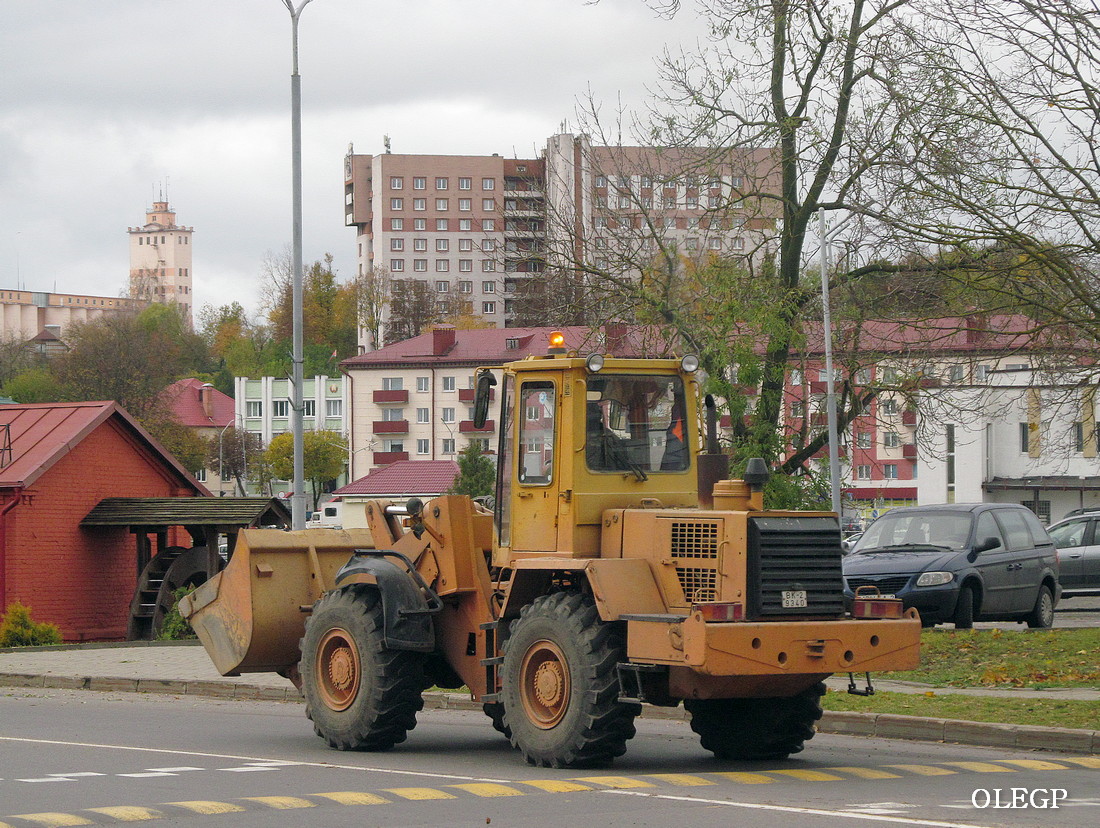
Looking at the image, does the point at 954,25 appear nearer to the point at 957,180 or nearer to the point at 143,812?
the point at 957,180

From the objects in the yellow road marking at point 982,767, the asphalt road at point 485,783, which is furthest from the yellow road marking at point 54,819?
the yellow road marking at point 982,767

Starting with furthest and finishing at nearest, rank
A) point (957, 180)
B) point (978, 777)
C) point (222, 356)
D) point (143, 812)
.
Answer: point (222, 356)
point (957, 180)
point (978, 777)
point (143, 812)

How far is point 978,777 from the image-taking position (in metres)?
10.2

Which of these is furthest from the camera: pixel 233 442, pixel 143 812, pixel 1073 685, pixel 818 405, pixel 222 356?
pixel 222 356

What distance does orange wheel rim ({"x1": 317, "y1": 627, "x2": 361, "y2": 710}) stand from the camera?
11.9m

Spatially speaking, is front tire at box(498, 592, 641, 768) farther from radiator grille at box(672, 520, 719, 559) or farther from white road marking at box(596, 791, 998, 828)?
white road marking at box(596, 791, 998, 828)

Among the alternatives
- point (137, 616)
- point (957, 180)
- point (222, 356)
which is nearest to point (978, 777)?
point (957, 180)

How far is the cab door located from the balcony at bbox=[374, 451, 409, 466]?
8924 centimetres

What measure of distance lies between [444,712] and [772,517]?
20.5ft

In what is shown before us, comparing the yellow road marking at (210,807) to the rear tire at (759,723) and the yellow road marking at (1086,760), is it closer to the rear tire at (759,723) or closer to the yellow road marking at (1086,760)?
the rear tire at (759,723)

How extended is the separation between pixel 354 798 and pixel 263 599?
3.95 metres

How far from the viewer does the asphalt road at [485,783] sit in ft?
27.9

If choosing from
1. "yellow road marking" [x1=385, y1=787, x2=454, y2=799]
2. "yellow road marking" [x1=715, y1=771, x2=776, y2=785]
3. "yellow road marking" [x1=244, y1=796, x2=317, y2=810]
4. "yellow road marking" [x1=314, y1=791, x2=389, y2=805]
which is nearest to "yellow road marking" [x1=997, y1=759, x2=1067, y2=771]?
"yellow road marking" [x1=715, y1=771, x2=776, y2=785]

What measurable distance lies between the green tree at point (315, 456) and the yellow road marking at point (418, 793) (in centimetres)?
8677
